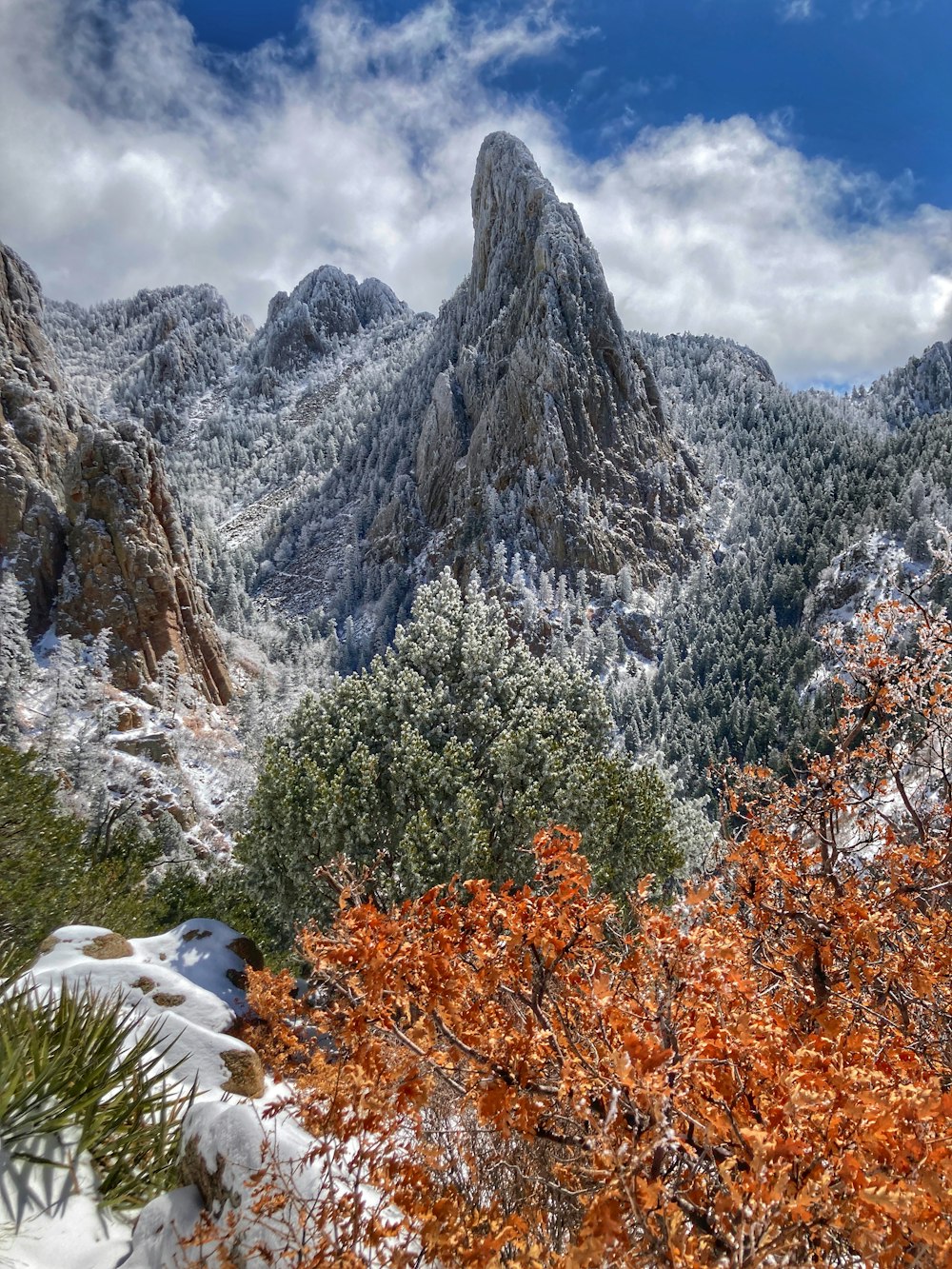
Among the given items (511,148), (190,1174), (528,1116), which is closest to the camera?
(528,1116)

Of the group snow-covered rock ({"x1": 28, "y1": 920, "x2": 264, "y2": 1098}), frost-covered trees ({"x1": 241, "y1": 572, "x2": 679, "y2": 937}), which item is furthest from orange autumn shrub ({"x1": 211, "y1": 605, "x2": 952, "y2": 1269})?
frost-covered trees ({"x1": 241, "y1": 572, "x2": 679, "y2": 937})

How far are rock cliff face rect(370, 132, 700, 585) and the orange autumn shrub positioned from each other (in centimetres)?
10661

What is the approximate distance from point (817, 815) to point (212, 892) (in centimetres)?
1851

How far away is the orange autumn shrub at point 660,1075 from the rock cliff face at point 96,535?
56652 mm

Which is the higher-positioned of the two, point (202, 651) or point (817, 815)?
point (202, 651)

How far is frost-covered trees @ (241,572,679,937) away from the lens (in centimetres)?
1416

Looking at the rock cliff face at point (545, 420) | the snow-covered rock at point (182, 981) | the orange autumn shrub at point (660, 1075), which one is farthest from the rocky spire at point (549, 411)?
the orange autumn shrub at point (660, 1075)

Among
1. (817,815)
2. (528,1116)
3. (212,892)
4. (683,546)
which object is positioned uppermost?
(683,546)

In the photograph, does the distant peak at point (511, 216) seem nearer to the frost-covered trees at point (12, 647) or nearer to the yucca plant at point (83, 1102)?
the frost-covered trees at point (12, 647)

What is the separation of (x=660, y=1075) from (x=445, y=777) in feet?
38.9

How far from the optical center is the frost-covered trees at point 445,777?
46.5ft

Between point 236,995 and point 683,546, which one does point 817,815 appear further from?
point 683,546

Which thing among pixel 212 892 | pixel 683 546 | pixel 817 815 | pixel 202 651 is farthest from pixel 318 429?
pixel 817 815

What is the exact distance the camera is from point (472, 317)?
13512 centimetres
